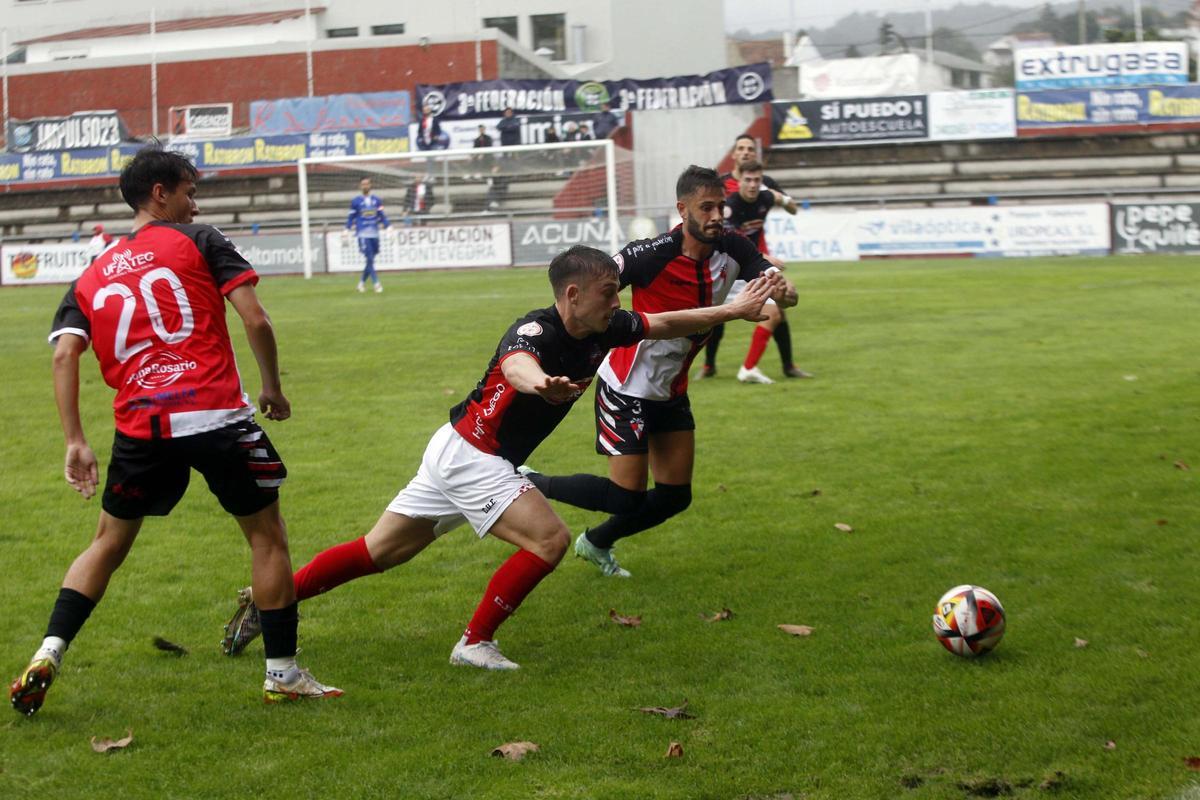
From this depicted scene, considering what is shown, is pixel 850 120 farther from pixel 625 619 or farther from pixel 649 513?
pixel 625 619

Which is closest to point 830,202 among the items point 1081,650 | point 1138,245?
point 1138,245

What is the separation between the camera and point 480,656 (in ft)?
18.0

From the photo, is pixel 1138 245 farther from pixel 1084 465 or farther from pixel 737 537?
pixel 737 537

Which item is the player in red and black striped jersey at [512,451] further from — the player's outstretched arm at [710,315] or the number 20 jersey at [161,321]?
the number 20 jersey at [161,321]

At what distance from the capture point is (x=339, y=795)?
4.25 metres

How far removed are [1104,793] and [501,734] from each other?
1968 millimetres

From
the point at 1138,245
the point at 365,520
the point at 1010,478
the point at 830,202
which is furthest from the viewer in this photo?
the point at 830,202

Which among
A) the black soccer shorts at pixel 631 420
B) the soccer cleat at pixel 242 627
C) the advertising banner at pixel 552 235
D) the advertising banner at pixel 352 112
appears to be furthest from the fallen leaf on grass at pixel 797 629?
the advertising banner at pixel 352 112

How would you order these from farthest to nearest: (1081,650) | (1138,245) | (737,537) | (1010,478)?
(1138,245), (1010,478), (737,537), (1081,650)

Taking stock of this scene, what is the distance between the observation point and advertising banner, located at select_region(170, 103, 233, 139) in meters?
41.7

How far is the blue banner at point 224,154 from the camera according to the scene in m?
38.6

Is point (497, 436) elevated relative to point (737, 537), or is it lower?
elevated

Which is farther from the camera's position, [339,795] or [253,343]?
[253,343]

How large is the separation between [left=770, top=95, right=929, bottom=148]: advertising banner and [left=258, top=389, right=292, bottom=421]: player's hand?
34.9m
